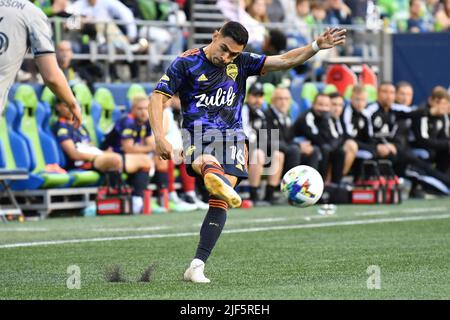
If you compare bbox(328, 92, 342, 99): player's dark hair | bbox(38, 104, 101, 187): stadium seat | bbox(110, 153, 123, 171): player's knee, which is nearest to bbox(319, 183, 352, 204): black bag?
bbox(328, 92, 342, 99): player's dark hair

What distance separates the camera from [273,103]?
1989 centimetres

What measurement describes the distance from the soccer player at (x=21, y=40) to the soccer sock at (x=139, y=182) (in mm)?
8671

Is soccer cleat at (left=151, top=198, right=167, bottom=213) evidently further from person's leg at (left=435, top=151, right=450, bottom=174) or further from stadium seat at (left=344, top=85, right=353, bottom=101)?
person's leg at (left=435, top=151, right=450, bottom=174)

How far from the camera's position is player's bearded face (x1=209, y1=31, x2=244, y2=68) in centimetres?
953

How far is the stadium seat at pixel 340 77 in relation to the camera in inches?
923

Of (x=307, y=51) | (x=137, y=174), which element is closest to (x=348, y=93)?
(x=137, y=174)

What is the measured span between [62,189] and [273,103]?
433cm

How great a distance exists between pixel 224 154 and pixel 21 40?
188cm

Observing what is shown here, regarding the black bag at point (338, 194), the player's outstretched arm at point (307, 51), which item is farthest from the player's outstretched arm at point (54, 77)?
the black bag at point (338, 194)

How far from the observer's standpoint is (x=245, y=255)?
11.6m

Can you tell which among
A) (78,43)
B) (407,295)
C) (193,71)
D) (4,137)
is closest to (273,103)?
(78,43)

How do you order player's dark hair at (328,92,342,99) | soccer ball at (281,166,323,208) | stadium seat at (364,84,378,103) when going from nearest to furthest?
soccer ball at (281,166,323,208), player's dark hair at (328,92,342,99), stadium seat at (364,84,378,103)

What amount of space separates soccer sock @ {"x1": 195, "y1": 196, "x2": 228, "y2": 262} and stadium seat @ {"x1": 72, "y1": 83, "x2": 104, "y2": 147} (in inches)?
353

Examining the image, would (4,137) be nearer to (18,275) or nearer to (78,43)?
(78,43)
